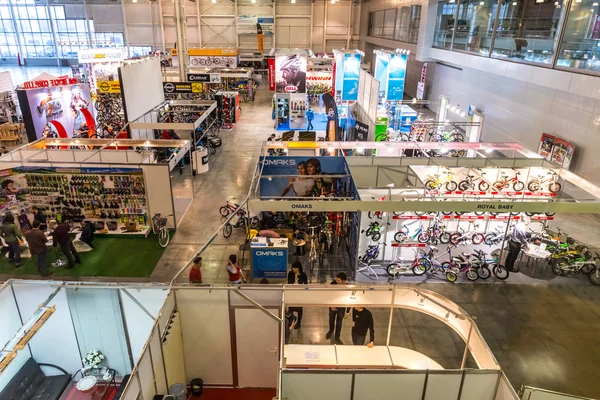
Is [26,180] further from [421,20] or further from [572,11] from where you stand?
[421,20]

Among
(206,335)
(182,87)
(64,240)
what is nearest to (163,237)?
(64,240)

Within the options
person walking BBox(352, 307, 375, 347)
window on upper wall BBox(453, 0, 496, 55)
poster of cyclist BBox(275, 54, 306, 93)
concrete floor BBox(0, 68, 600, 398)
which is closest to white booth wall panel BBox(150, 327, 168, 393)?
concrete floor BBox(0, 68, 600, 398)

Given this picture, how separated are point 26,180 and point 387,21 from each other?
99.5ft

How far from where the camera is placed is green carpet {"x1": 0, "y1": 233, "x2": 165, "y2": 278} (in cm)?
994

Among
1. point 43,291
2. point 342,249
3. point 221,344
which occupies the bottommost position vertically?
point 342,249

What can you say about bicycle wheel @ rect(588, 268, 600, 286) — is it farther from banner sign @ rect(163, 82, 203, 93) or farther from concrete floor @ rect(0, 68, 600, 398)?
banner sign @ rect(163, 82, 203, 93)

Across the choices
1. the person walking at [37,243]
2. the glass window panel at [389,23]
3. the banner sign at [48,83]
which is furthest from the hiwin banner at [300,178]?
the glass window panel at [389,23]

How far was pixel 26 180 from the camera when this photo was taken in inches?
450

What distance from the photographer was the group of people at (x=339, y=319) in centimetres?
726

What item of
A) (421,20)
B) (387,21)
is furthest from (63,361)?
(387,21)

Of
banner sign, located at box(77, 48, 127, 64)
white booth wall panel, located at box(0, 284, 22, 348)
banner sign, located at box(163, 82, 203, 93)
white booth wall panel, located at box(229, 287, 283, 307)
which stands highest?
banner sign, located at box(77, 48, 127, 64)

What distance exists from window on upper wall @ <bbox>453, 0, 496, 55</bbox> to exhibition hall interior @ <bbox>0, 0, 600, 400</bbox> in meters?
0.15

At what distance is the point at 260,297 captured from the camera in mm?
6254

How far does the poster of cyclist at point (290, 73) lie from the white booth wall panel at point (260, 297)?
820 inches
